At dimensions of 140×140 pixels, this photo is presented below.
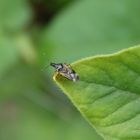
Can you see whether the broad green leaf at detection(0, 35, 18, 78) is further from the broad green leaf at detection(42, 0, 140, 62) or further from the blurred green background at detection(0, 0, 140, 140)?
the broad green leaf at detection(42, 0, 140, 62)

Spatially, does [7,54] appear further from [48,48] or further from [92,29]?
[92,29]

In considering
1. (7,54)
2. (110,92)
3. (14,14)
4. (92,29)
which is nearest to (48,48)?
(92,29)

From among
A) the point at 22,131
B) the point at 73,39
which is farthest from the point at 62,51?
the point at 22,131

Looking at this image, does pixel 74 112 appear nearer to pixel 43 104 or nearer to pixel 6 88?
pixel 43 104

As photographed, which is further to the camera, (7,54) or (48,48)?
(7,54)

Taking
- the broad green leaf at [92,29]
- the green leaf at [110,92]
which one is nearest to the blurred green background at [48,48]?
the broad green leaf at [92,29]

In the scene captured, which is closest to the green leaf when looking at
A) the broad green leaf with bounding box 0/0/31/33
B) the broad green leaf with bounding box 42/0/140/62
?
the broad green leaf with bounding box 42/0/140/62
